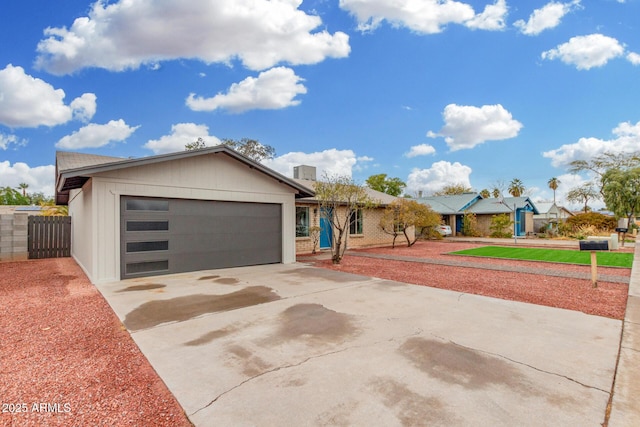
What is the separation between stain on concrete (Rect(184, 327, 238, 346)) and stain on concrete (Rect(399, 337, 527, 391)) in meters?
2.38

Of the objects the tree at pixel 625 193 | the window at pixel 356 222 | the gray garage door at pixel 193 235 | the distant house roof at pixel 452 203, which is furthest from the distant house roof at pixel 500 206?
the gray garage door at pixel 193 235

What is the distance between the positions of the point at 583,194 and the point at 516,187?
439 inches

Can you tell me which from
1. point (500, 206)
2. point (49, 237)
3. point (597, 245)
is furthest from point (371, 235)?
point (49, 237)

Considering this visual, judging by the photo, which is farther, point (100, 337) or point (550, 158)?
point (550, 158)

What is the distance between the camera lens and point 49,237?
13594 millimetres

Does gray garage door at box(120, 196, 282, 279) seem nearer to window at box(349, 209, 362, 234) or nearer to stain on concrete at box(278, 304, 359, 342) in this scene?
stain on concrete at box(278, 304, 359, 342)

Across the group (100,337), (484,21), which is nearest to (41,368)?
(100,337)

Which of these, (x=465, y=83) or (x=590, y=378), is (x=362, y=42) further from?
(x=590, y=378)

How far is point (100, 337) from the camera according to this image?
4129 millimetres

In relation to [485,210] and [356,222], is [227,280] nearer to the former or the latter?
[356,222]

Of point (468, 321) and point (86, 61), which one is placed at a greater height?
point (86, 61)

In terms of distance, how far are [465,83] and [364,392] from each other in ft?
61.6

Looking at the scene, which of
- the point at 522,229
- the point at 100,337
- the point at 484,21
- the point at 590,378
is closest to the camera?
the point at 590,378

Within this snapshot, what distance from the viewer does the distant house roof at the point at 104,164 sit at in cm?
729
